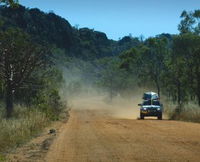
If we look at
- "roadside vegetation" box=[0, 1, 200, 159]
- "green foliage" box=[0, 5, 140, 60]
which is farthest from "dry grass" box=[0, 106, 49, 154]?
"green foliage" box=[0, 5, 140, 60]

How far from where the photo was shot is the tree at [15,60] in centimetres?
2780

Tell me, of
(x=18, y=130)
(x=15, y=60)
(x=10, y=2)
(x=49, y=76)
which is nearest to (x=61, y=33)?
(x=49, y=76)

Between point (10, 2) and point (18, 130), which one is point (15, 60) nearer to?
point (18, 130)

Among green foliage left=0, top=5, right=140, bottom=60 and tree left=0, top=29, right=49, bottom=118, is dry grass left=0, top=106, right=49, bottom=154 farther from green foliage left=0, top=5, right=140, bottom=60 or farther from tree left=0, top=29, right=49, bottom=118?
green foliage left=0, top=5, right=140, bottom=60

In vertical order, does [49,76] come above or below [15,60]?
below

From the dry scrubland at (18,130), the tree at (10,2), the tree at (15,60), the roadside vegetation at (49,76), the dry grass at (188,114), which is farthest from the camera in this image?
the dry grass at (188,114)

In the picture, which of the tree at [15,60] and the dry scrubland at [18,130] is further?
the tree at [15,60]

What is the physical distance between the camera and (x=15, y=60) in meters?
A: 28.2

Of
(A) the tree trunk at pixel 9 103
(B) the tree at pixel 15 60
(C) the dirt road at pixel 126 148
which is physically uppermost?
(B) the tree at pixel 15 60

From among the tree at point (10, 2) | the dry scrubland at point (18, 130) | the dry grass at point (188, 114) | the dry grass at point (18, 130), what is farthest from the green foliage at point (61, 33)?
the tree at point (10, 2)

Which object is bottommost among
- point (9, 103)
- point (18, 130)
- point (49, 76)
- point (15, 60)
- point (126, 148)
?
point (126, 148)

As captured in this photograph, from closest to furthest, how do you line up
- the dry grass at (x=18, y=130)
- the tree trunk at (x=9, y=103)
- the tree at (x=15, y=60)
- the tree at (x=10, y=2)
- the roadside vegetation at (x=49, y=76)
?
the tree at (x=10, y=2), the dry grass at (x=18, y=130), the roadside vegetation at (x=49, y=76), the tree trunk at (x=9, y=103), the tree at (x=15, y=60)

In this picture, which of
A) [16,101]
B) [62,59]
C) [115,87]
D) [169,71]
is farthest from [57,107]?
[62,59]

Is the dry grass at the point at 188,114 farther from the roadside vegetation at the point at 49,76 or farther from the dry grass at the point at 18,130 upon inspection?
Result: the dry grass at the point at 18,130
